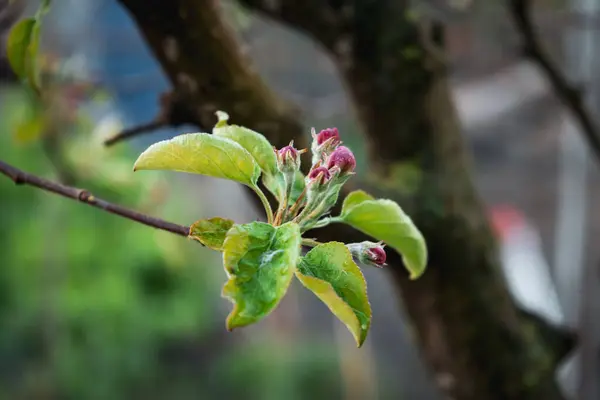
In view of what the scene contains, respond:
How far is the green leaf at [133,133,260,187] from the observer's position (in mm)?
195

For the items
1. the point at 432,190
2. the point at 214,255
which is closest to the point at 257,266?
the point at 432,190

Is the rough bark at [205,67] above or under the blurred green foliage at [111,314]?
above

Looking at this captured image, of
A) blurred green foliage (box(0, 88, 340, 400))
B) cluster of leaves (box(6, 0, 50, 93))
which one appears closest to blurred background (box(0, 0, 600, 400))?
blurred green foliage (box(0, 88, 340, 400))

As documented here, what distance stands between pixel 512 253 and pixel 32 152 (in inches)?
40.7

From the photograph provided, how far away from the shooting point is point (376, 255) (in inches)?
8.1

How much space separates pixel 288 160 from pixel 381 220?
6 cm

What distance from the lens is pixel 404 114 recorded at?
0.49 meters

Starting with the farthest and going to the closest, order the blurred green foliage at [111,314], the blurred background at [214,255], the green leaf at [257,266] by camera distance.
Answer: the blurred green foliage at [111,314] < the blurred background at [214,255] < the green leaf at [257,266]

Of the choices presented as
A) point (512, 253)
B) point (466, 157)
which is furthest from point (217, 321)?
point (466, 157)

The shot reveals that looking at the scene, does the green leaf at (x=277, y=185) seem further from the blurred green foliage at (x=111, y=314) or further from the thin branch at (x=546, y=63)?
the blurred green foliage at (x=111, y=314)

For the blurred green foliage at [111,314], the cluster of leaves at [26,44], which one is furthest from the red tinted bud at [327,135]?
the blurred green foliage at [111,314]

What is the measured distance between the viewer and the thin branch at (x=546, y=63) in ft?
1.77

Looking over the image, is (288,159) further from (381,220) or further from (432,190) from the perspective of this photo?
(432,190)

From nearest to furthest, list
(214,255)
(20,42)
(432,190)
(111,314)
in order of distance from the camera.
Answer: (20,42)
(432,190)
(111,314)
(214,255)
